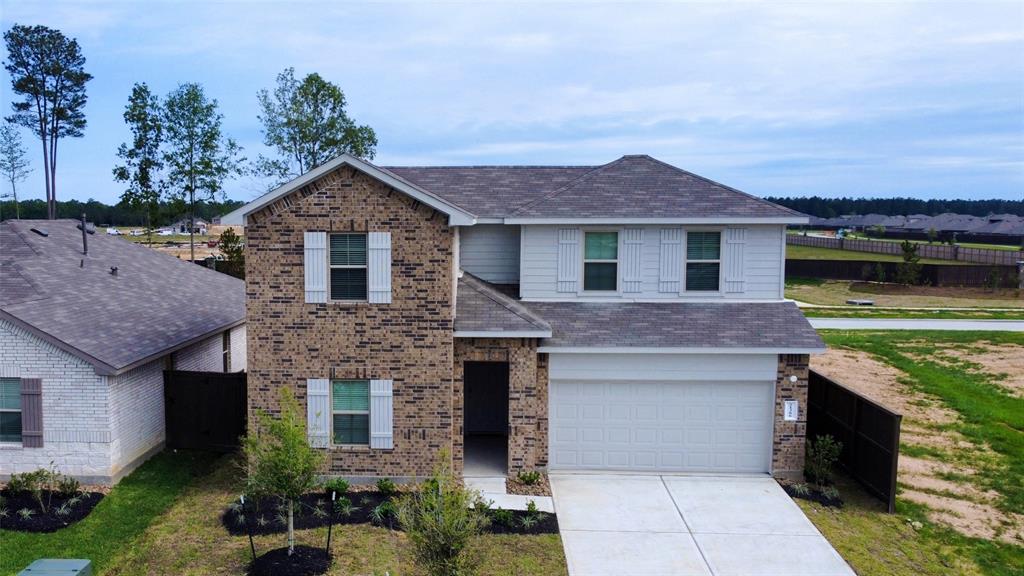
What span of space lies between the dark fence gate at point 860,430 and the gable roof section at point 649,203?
3.81 metres

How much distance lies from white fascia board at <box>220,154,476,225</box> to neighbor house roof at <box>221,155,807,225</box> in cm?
2

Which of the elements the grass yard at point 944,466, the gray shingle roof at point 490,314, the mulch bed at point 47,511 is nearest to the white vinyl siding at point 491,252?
the gray shingle roof at point 490,314

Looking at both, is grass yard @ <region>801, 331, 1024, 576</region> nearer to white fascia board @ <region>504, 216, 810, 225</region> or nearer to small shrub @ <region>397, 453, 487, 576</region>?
white fascia board @ <region>504, 216, 810, 225</region>

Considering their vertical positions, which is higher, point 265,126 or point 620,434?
point 265,126

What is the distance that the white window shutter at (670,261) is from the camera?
1520 cm

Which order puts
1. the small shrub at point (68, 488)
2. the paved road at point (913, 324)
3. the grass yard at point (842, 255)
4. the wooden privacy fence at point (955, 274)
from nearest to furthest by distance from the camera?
the small shrub at point (68, 488)
the paved road at point (913, 324)
the wooden privacy fence at point (955, 274)
the grass yard at point (842, 255)

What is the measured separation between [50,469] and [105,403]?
1.53 m

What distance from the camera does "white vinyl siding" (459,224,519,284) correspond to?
53.7 feet

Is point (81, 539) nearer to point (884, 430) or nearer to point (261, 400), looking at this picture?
point (261, 400)

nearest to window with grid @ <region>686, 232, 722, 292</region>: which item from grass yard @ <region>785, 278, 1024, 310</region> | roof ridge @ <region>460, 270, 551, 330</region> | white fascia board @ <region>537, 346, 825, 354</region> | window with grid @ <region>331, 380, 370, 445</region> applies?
white fascia board @ <region>537, 346, 825, 354</region>

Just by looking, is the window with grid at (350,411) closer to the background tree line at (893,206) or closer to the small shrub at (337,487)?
the small shrub at (337,487)

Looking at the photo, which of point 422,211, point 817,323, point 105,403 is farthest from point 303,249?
point 817,323

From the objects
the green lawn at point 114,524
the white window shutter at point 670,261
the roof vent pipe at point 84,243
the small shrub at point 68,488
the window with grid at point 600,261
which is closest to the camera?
the green lawn at point 114,524

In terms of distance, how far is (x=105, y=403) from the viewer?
1293cm
